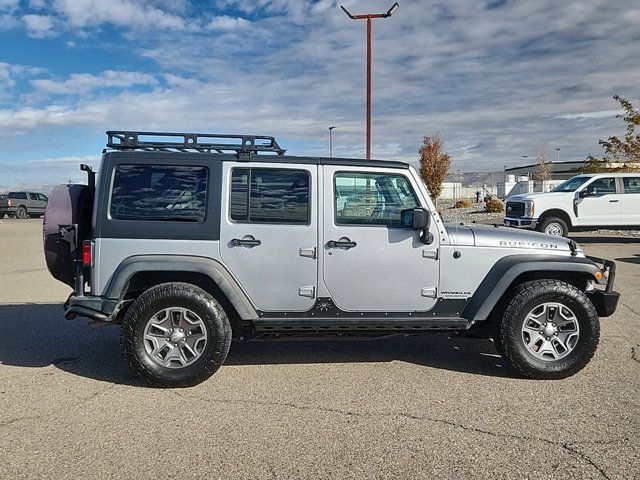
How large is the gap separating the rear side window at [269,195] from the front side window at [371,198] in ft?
0.99

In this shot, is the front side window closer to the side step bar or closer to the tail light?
the side step bar

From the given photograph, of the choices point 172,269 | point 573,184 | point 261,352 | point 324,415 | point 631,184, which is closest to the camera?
point 324,415

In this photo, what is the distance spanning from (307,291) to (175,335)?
113cm

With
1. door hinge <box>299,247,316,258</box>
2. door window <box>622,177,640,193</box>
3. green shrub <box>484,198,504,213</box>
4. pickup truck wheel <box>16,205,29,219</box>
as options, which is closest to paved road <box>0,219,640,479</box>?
door hinge <box>299,247,316,258</box>

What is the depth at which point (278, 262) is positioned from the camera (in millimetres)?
4562

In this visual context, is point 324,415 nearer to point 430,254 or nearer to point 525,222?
point 430,254

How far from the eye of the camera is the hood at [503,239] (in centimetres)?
471

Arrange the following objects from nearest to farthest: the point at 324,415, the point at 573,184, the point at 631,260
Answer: the point at 324,415 < the point at 631,260 < the point at 573,184

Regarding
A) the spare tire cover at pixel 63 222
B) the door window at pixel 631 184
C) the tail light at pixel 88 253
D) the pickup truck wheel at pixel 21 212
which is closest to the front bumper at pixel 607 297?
the tail light at pixel 88 253

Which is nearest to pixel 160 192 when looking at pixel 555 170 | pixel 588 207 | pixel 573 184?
pixel 588 207

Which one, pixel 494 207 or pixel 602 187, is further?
pixel 494 207

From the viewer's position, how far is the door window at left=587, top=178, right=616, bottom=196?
49.3 feet

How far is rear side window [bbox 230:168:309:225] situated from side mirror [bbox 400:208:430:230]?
2.69 ft

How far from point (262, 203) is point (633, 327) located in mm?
4633
